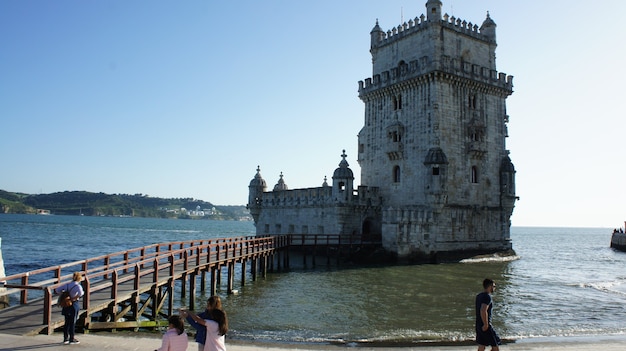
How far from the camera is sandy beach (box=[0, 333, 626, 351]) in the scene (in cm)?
1107

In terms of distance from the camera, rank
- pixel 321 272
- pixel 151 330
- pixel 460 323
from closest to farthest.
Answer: pixel 151 330 < pixel 460 323 < pixel 321 272

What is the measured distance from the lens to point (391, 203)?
41.8 metres

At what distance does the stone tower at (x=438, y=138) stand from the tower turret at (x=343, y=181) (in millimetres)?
3658

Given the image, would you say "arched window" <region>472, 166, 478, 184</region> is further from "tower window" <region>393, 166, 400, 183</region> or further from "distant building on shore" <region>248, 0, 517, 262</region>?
"tower window" <region>393, 166, 400, 183</region>

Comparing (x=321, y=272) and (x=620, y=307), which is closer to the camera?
(x=620, y=307)

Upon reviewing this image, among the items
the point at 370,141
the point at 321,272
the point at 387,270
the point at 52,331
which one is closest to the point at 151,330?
the point at 52,331

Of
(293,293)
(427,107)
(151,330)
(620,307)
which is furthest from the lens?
(427,107)

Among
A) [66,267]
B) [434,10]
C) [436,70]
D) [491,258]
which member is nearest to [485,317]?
→ [66,267]

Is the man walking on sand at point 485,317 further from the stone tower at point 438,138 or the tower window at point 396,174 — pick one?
the tower window at point 396,174

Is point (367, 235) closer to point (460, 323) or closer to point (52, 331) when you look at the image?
point (460, 323)

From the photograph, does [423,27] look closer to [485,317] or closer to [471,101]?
[471,101]

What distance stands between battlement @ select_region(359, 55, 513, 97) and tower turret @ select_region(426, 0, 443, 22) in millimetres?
Answer: 3301

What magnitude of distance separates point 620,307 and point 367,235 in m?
20.1

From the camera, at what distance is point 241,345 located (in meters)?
13.3
